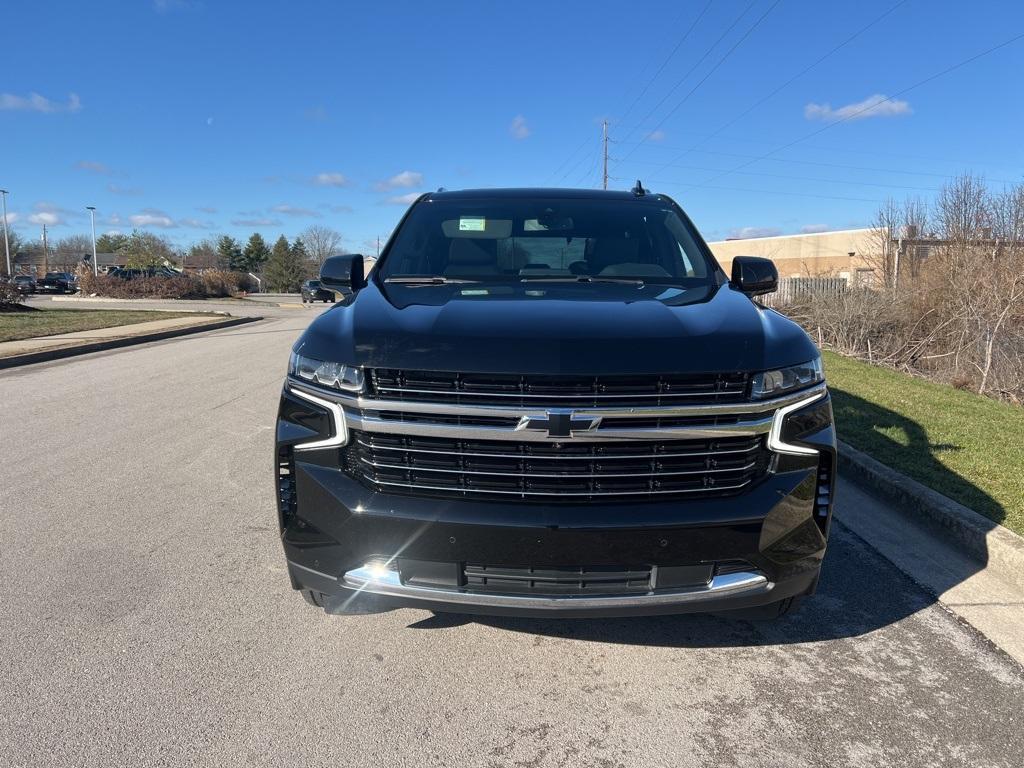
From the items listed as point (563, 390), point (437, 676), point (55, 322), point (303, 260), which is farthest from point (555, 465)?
point (303, 260)

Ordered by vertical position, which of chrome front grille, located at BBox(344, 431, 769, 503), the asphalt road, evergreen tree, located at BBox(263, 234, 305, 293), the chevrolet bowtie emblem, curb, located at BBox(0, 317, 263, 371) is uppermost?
evergreen tree, located at BBox(263, 234, 305, 293)

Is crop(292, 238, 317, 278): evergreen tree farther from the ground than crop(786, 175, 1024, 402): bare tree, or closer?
farther from the ground

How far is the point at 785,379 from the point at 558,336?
0.85 m

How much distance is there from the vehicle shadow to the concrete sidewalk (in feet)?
41.7

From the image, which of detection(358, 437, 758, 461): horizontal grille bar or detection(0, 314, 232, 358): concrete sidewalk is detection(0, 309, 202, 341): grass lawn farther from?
detection(358, 437, 758, 461): horizontal grille bar

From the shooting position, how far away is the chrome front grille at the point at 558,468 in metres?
2.59

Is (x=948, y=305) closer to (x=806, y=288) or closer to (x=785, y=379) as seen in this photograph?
(x=806, y=288)

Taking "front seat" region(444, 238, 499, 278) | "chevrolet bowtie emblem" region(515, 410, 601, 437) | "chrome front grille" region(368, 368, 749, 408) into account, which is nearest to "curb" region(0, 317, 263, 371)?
"front seat" region(444, 238, 499, 278)

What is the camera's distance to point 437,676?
292cm

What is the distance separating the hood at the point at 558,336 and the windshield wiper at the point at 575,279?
1.64 feet

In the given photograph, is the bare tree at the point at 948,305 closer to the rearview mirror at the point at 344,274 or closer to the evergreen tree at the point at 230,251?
the rearview mirror at the point at 344,274

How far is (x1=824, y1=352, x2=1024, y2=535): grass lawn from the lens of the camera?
4855 mm

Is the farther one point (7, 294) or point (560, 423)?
point (7, 294)

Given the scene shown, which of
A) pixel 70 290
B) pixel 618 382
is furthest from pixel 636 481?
pixel 70 290
